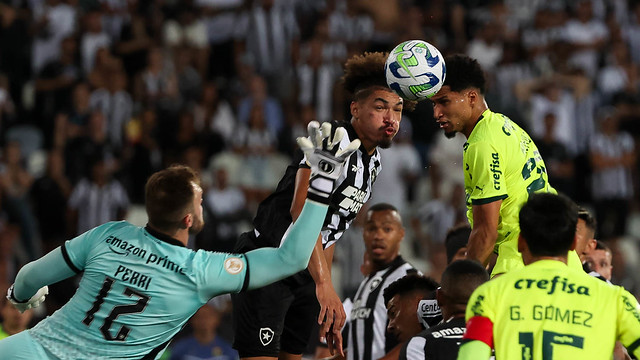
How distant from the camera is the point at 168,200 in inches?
224

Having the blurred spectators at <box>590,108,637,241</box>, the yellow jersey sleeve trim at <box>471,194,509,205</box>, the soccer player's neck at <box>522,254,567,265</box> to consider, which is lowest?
the blurred spectators at <box>590,108,637,241</box>

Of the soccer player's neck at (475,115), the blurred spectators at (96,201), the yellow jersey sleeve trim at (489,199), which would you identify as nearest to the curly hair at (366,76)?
the soccer player's neck at (475,115)

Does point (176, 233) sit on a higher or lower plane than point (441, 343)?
higher

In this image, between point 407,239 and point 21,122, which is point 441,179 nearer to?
point 407,239

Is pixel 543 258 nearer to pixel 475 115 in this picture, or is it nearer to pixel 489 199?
pixel 489 199

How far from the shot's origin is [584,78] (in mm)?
17344

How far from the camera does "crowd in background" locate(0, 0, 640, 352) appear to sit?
14.6 metres

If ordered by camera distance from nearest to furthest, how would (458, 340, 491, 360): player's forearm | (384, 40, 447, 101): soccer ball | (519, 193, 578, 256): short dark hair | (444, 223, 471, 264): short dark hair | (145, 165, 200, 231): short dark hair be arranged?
(458, 340, 491, 360): player's forearm, (519, 193, 578, 256): short dark hair, (145, 165, 200, 231): short dark hair, (384, 40, 447, 101): soccer ball, (444, 223, 471, 264): short dark hair

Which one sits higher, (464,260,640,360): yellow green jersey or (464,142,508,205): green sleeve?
(464,142,508,205): green sleeve

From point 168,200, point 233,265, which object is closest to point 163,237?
point 168,200

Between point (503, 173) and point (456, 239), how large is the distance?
270 centimetres

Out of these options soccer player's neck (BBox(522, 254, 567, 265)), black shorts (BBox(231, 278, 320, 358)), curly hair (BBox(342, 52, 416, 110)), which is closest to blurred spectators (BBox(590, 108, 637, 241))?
curly hair (BBox(342, 52, 416, 110))

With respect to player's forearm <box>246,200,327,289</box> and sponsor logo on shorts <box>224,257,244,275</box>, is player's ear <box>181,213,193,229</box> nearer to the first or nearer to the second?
sponsor logo on shorts <box>224,257,244,275</box>

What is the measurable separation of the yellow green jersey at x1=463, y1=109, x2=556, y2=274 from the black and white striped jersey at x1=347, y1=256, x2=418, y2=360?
7.37 feet
